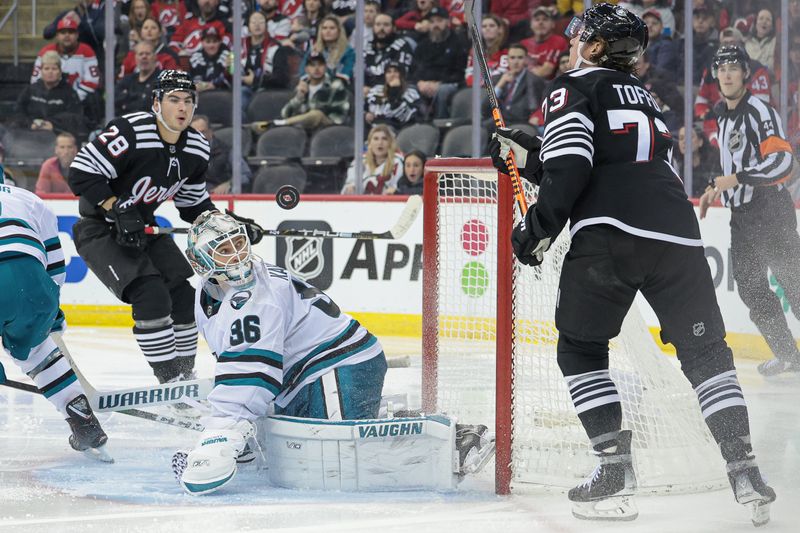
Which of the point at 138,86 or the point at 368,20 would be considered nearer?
the point at 368,20

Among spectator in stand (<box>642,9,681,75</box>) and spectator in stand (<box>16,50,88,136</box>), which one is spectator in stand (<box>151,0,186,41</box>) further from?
spectator in stand (<box>642,9,681,75</box>)

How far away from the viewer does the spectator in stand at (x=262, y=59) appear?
6172mm

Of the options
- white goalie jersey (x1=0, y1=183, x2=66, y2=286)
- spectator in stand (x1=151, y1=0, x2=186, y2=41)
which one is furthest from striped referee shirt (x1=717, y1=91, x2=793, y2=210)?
spectator in stand (x1=151, y1=0, x2=186, y2=41)

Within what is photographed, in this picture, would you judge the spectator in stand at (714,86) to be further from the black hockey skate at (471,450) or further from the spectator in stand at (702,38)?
the black hockey skate at (471,450)

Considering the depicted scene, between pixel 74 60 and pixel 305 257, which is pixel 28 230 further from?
pixel 74 60

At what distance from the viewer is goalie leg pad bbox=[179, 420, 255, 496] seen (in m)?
2.52

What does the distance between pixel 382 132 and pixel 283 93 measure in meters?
0.68

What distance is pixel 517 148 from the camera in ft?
8.40

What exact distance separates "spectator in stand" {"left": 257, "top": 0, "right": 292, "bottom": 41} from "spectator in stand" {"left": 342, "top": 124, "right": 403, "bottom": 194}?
0.84 m

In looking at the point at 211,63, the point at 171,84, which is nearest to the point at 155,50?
the point at 211,63

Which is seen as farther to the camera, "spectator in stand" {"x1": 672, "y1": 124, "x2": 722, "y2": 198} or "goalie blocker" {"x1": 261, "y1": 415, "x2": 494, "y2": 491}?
"spectator in stand" {"x1": 672, "y1": 124, "x2": 722, "y2": 198}

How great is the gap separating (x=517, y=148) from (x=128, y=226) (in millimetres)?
1477

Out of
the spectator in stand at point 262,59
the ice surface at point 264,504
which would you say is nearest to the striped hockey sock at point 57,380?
the ice surface at point 264,504

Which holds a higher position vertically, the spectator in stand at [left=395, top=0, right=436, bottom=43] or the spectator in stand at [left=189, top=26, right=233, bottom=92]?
the spectator in stand at [left=395, top=0, right=436, bottom=43]
